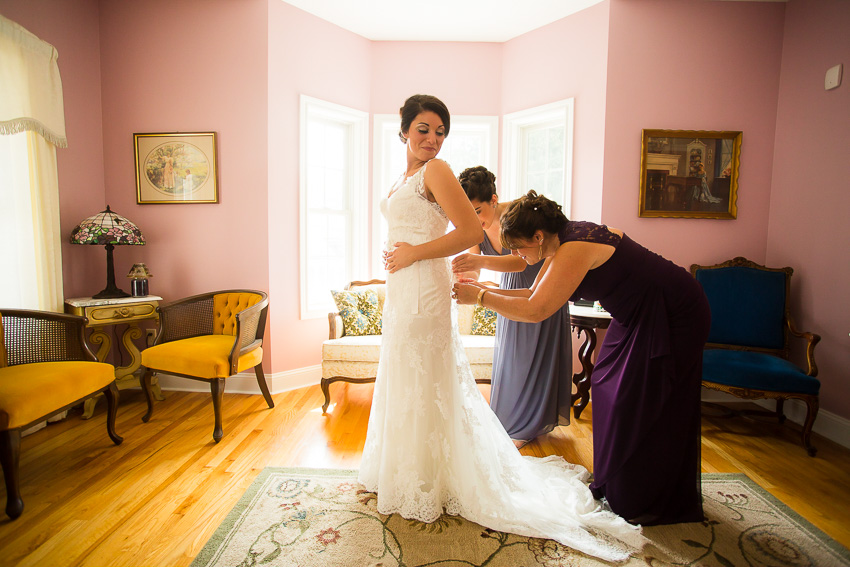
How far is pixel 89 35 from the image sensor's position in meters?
3.67

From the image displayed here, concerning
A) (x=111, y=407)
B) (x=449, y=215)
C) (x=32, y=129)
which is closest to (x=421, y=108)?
(x=449, y=215)

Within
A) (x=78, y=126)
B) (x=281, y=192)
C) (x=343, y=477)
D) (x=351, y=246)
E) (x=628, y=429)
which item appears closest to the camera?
(x=628, y=429)

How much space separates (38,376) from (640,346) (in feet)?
9.85

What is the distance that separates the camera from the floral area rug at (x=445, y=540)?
1.71 metres

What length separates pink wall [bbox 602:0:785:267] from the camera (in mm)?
3582

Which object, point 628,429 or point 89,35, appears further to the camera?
point 89,35

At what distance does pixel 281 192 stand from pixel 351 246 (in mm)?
940

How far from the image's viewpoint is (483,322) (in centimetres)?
390

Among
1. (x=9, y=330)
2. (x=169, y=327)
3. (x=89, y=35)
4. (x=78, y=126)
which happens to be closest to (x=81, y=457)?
(x=9, y=330)

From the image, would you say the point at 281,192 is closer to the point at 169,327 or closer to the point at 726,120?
the point at 169,327

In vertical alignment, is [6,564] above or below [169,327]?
below

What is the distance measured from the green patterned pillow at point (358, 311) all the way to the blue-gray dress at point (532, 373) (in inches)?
52.6

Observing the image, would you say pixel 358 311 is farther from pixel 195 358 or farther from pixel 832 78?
pixel 832 78

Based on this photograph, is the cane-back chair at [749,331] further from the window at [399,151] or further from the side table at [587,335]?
the window at [399,151]
